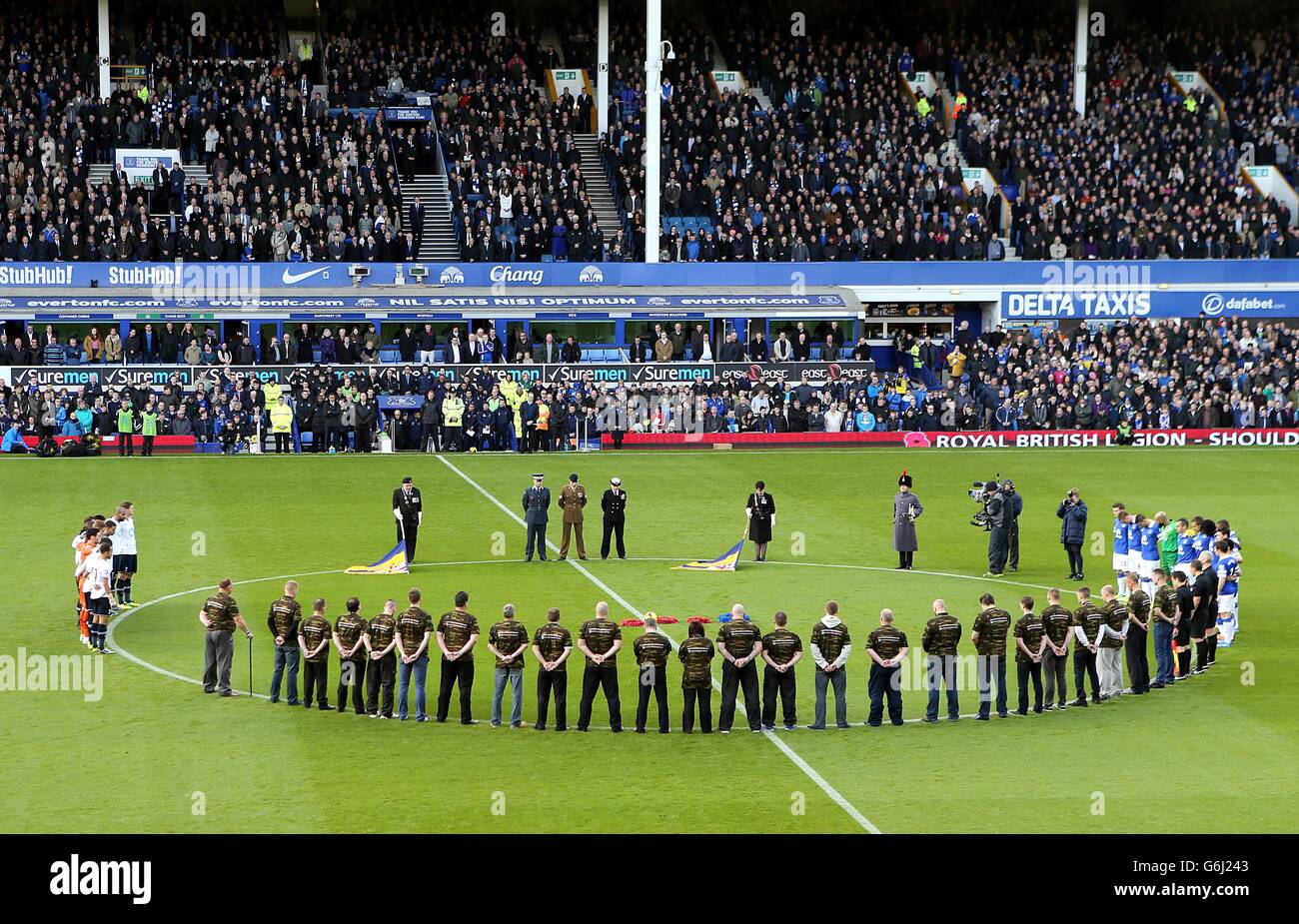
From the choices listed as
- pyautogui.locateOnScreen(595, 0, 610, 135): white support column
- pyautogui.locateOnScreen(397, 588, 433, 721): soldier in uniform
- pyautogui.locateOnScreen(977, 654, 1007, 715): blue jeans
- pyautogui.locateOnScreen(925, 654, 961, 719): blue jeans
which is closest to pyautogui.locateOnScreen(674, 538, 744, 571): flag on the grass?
pyautogui.locateOnScreen(925, 654, 961, 719): blue jeans

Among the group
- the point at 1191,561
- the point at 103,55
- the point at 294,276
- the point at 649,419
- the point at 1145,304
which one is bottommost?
the point at 1191,561

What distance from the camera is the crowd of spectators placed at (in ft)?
145

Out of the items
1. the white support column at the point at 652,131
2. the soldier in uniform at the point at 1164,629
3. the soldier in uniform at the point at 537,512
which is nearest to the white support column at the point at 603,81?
the white support column at the point at 652,131

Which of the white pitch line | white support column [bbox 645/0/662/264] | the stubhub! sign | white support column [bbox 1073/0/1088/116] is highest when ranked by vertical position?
white support column [bbox 1073/0/1088/116]

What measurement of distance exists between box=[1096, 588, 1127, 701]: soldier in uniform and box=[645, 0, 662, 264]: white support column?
3437 centimetres

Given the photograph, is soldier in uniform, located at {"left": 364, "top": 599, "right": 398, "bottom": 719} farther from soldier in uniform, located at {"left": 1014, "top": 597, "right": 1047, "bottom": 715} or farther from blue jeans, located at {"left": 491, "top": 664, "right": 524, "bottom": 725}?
soldier in uniform, located at {"left": 1014, "top": 597, "right": 1047, "bottom": 715}

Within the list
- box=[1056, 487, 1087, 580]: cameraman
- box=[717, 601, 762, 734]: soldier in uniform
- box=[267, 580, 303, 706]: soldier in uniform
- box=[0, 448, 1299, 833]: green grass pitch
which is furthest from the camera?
box=[1056, 487, 1087, 580]: cameraman

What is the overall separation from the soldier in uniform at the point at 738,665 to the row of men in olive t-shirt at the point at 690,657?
0.05 ft

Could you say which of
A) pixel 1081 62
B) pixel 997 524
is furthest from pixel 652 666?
pixel 1081 62

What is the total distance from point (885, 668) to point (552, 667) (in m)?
3.67

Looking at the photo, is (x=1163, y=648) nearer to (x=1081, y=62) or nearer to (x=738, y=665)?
(x=738, y=665)

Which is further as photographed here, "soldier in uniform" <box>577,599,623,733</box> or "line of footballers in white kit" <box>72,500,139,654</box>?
"line of footballers in white kit" <box>72,500,139,654</box>

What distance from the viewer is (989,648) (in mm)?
19125

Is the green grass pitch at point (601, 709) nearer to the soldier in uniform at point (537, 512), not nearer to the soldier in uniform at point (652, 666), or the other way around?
the soldier in uniform at point (652, 666)
